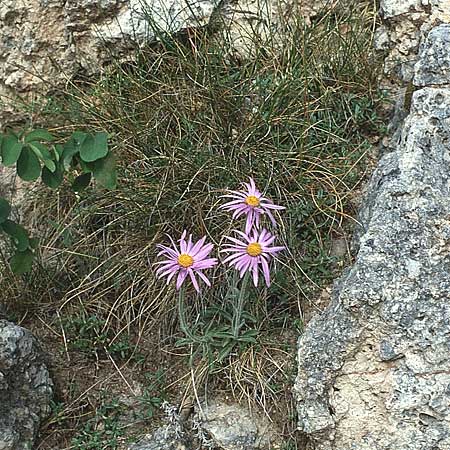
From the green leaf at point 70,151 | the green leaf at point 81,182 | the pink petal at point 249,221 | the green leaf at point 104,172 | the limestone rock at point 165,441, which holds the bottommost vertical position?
the limestone rock at point 165,441

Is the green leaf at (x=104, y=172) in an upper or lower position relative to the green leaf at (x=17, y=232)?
upper

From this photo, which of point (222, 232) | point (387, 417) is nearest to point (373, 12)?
point (222, 232)

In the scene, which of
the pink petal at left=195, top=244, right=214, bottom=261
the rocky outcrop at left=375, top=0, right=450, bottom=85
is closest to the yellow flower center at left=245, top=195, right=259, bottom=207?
the pink petal at left=195, top=244, right=214, bottom=261

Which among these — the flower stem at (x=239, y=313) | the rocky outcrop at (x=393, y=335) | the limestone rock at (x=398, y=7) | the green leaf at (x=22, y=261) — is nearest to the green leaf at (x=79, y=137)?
the green leaf at (x=22, y=261)

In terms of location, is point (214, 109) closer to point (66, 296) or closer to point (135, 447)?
point (66, 296)

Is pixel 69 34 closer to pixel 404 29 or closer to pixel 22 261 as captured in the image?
pixel 22 261

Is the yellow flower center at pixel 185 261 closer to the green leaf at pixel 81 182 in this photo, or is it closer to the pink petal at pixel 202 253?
the pink petal at pixel 202 253
